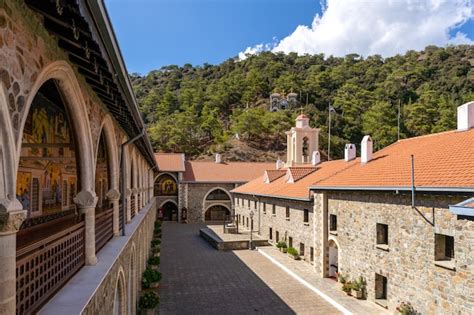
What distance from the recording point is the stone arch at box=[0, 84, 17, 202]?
113 inches

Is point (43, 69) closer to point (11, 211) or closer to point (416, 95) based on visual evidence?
point (11, 211)

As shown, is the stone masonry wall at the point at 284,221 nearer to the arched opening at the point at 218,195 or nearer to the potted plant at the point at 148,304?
the arched opening at the point at 218,195

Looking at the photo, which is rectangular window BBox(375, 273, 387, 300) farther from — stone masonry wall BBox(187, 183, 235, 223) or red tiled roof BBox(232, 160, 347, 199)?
stone masonry wall BBox(187, 183, 235, 223)

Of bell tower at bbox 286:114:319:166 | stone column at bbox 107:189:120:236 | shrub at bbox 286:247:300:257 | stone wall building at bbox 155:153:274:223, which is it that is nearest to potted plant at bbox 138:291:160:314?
stone column at bbox 107:189:120:236

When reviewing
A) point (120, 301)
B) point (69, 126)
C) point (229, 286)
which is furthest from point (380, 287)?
point (69, 126)

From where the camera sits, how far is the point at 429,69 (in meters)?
91.4

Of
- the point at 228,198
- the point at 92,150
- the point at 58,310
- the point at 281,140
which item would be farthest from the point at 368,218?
the point at 281,140

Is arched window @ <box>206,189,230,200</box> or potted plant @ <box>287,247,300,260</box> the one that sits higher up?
arched window @ <box>206,189,230,200</box>

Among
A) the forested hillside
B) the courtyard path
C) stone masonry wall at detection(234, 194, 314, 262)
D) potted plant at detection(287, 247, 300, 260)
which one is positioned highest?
the forested hillside

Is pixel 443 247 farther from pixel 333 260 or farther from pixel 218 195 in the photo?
pixel 218 195

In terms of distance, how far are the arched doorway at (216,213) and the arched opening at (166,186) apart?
426 centimetres

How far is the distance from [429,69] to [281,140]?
49.2 metres

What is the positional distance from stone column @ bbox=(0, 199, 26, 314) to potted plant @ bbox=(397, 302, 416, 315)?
11441mm

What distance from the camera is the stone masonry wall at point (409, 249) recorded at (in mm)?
9594
